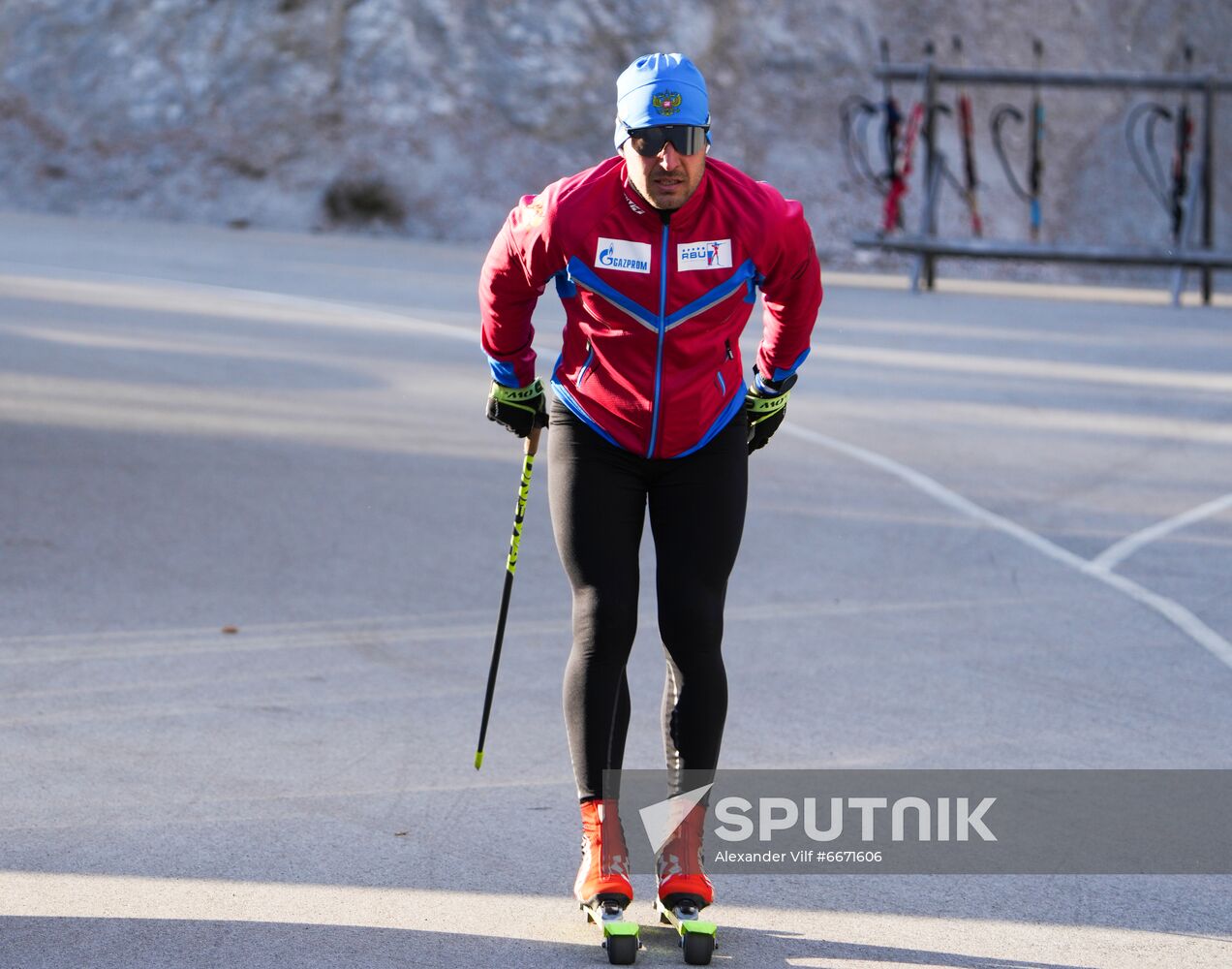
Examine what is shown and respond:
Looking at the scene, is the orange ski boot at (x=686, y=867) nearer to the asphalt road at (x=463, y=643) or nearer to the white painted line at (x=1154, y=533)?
the asphalt road at (x=463, y=643)

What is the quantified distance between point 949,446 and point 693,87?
780 centimetres

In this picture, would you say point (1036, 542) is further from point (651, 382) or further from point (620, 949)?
point (620, 949)

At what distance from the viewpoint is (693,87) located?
4.20 metres

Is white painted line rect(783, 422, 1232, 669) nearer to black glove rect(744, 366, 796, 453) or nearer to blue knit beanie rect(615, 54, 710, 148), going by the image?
black glove rect(744, 366, 796, 453)

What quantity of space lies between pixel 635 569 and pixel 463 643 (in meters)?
2.79

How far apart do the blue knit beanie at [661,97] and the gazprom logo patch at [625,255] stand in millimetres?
234

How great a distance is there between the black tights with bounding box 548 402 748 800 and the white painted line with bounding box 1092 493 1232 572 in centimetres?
465

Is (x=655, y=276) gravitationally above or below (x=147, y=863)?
above

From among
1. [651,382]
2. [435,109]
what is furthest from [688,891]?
[435,109]

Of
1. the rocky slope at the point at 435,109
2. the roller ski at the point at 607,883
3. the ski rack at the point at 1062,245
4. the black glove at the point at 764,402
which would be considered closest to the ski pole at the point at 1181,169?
the ski rack at the point at 1062,245

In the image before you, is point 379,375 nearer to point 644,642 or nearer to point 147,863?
point 644,642

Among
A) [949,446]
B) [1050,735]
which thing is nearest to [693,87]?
[1050,735]

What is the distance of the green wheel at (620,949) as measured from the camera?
409cm

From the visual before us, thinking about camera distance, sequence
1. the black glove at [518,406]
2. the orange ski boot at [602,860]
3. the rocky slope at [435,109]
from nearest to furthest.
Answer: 1. the orange ski boot at [602,860]
2. the black glove at [518,406]
3. the rocky slope at [435,109]
